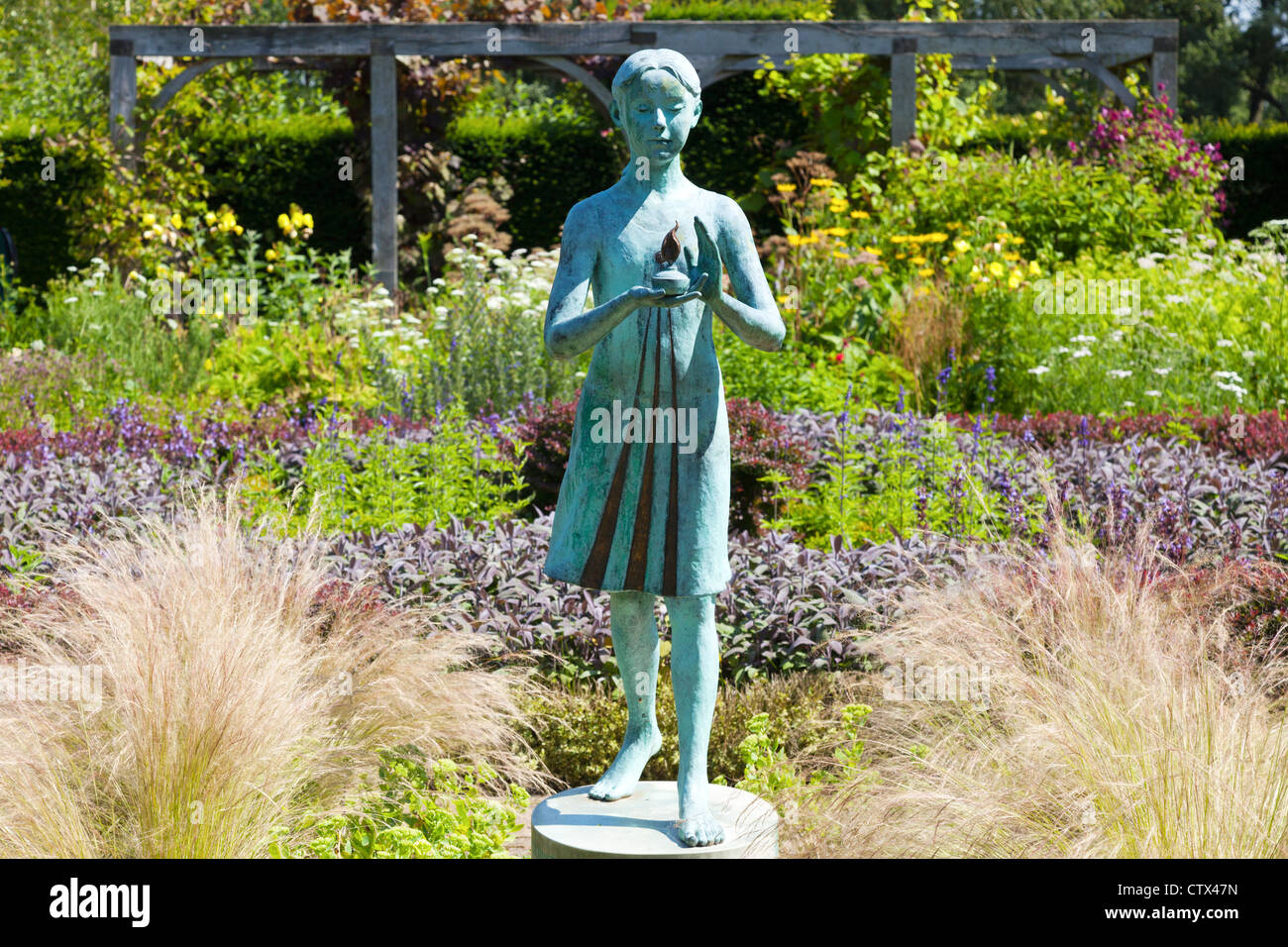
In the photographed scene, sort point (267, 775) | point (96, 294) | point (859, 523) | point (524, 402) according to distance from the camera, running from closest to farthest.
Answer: point (267, 775)
point (859, 523)
point (524, 402)
point (96, 294)

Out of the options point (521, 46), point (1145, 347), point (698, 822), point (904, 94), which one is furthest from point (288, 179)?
point (698, 822)

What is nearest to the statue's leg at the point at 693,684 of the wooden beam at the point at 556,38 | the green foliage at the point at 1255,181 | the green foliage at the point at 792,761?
the green foliage at the point at 792,761

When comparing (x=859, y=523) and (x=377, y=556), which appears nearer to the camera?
(x=377, y=556)

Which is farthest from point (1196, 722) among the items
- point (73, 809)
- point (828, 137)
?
point (828, 137)

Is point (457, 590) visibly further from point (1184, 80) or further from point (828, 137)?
point (1184, 80)

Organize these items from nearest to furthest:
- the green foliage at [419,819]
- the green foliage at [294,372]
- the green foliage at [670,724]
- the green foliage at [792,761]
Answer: the green foliage at [419,819], the green foliage at [792,761], the green foliage at [670,724], the green foliage at [294,372]

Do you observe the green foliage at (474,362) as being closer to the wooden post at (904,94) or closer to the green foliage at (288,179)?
the wooden post at (904,94)

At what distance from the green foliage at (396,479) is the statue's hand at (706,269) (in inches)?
105

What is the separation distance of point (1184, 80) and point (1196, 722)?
3082 cm

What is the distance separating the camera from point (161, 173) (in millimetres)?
11867

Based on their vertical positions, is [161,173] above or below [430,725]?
above

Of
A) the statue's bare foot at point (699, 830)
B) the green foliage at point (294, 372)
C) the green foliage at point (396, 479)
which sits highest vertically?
the green foliage at point (294, 372)

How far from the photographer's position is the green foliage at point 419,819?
3.08 meters

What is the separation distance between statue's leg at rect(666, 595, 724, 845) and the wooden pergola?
901cm
